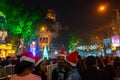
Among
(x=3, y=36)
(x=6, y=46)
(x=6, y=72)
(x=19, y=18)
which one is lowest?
(x=6, y=72)

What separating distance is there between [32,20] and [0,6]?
243 inches

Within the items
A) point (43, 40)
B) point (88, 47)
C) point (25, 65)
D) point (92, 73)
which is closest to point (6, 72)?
point (92, 73)

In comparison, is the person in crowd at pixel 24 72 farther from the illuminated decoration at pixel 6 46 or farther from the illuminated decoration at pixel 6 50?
the illuminated decoration at pixel 6 46

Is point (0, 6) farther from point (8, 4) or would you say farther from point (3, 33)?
point (3, 33)

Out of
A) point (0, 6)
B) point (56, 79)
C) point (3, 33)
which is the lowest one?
point (56, 79)

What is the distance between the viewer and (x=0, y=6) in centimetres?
4678

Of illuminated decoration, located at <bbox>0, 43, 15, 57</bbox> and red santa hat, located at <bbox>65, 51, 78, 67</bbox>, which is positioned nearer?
red santa hat, located at <bbox>65, 51, 78, 67</bbox>

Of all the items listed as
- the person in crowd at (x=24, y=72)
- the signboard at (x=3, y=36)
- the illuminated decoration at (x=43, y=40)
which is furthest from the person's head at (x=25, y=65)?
the illuminated decoration at (x=43, y=40)

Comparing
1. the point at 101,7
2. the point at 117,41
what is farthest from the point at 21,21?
the point at 101,7

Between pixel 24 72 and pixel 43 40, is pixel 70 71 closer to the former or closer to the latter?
pixel 24 72

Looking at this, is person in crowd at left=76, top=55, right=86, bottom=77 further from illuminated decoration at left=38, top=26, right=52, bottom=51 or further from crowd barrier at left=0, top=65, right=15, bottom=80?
Answer: illuminated decoration at left=38, top=26, right=52, bottom=51

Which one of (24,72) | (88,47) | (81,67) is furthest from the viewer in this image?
(88,47)

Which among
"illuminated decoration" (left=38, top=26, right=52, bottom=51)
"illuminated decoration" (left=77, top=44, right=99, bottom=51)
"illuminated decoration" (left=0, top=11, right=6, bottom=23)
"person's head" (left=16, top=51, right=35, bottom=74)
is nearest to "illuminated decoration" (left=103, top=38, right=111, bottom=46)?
"illuminated decoration" (left=77, top=44, right=99, bottom=51)

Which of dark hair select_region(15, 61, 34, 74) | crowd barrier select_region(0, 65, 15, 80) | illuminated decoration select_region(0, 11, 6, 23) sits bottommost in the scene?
crowd barrier select_region(0, 65, 15, 80)
